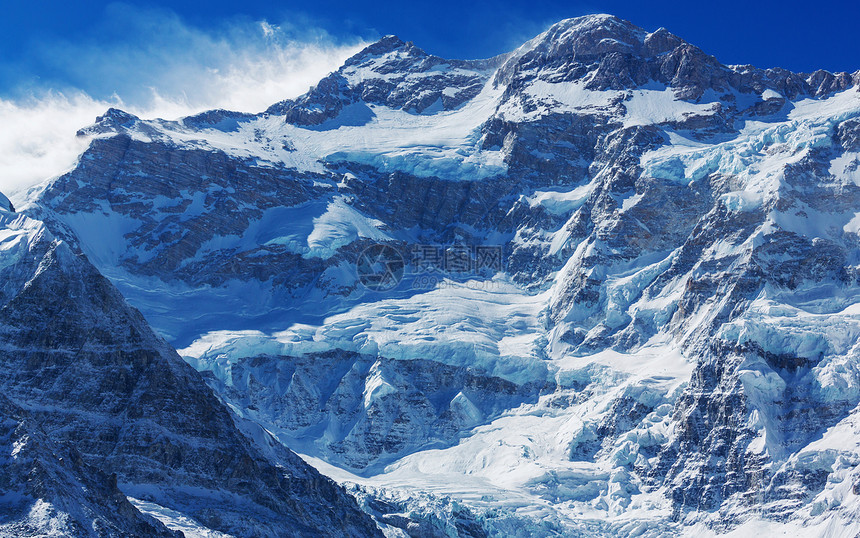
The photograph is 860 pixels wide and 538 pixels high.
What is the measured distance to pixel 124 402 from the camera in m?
128

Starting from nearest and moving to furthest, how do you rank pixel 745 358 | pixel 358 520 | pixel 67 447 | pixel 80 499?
pixel 80 499, pixel 67 447, pixel 358 520, pixel 745 358

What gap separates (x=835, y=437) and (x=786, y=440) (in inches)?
280

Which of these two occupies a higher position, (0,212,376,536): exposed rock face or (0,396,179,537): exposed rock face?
(0,212,376,536): exposed rock face

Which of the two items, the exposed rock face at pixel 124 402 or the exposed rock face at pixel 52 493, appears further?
the exposed rock face at pixel 124 402

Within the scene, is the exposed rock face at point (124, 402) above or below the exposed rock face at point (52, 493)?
A: above

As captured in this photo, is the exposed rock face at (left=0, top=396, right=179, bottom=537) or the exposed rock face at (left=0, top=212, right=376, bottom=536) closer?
the exposed rock face at (left=0, top=396, right=179, bottom=537)

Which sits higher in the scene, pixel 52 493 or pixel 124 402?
pixel 124 402

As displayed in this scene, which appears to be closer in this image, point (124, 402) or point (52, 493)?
point (52, 493)

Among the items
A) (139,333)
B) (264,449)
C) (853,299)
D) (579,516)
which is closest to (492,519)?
(579,516)

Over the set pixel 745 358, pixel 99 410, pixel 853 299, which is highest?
pixel 853 299

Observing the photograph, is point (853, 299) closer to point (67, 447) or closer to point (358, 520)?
point (358, 520)

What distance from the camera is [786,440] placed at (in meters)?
176

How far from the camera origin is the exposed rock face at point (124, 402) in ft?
404

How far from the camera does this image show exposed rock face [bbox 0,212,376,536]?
12306 cm
